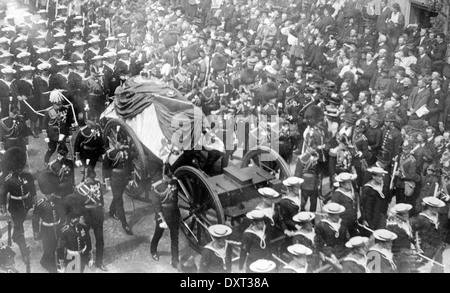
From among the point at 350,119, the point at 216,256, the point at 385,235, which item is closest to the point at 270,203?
the point at 216,256

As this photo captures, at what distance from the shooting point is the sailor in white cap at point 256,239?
802 centimetres

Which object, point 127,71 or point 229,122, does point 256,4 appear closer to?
point 127,71

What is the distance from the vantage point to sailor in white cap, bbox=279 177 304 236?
344 inches

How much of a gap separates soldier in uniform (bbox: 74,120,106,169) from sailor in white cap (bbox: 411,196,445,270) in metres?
5.89

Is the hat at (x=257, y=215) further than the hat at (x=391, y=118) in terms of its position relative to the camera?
No

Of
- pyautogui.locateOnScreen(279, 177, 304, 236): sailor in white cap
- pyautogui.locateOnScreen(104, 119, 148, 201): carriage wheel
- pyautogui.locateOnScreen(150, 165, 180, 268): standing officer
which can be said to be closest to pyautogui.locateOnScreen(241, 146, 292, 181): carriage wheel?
pyautogui.locateOnScreen(279, 177, 304, 236): sailor in white cap

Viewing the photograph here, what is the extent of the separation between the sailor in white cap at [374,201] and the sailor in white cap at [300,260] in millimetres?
2244

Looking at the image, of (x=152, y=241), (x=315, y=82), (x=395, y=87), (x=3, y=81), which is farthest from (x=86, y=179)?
(x=395, y=87)

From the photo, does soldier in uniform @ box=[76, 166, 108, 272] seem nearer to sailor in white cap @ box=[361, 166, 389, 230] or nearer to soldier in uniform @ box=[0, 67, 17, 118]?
sailor in white cap @ box=[361, 166, 389, 230]

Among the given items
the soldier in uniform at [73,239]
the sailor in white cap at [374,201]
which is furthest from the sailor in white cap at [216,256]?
the sailor in white cap at [374,201]

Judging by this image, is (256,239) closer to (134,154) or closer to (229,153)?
(229,153)

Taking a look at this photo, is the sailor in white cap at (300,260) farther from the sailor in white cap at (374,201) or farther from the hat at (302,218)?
the sailor in white cap at (374,201)
